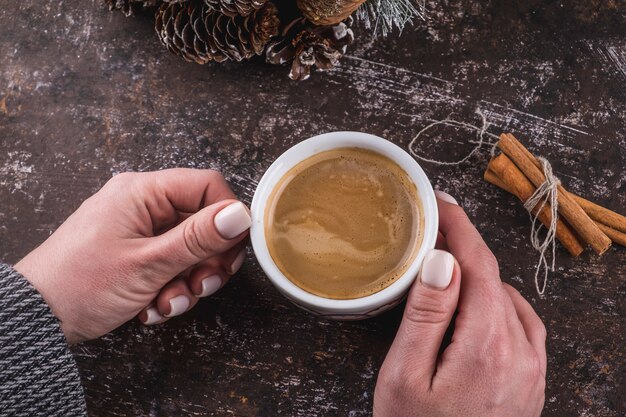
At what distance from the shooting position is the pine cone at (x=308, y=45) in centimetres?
125

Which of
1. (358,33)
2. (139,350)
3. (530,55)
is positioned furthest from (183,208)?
(530,55)

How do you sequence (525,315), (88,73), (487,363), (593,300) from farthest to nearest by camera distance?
(88,73) → (593,300) → (525,315) → (487,363)

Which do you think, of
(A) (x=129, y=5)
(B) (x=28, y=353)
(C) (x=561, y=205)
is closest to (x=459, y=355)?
(C) (x=561, y=205)

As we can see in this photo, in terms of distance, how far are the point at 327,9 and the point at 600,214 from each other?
0.70 metres

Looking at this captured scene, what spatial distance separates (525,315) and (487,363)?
0.59ft

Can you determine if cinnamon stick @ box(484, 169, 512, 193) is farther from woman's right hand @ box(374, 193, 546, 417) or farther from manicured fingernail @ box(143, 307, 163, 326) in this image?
manicured fingernail @ box(143, 307, 163, 326)

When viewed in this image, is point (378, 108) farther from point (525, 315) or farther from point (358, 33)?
point (525, 315)

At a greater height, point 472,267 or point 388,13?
point 388,13

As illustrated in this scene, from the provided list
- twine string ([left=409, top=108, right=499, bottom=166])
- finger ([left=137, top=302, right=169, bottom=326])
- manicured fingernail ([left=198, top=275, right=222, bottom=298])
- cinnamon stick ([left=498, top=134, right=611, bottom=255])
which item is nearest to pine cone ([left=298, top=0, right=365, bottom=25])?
twine string ([left=409, top=108, right=499, bottom=166])

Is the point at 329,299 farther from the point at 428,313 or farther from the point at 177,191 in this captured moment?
the point at 177,191

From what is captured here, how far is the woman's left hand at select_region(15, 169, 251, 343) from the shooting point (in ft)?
3.46

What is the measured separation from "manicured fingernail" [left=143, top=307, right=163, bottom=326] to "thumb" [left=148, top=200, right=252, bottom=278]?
6.6 inches

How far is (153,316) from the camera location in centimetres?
122

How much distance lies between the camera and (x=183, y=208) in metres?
1.21
